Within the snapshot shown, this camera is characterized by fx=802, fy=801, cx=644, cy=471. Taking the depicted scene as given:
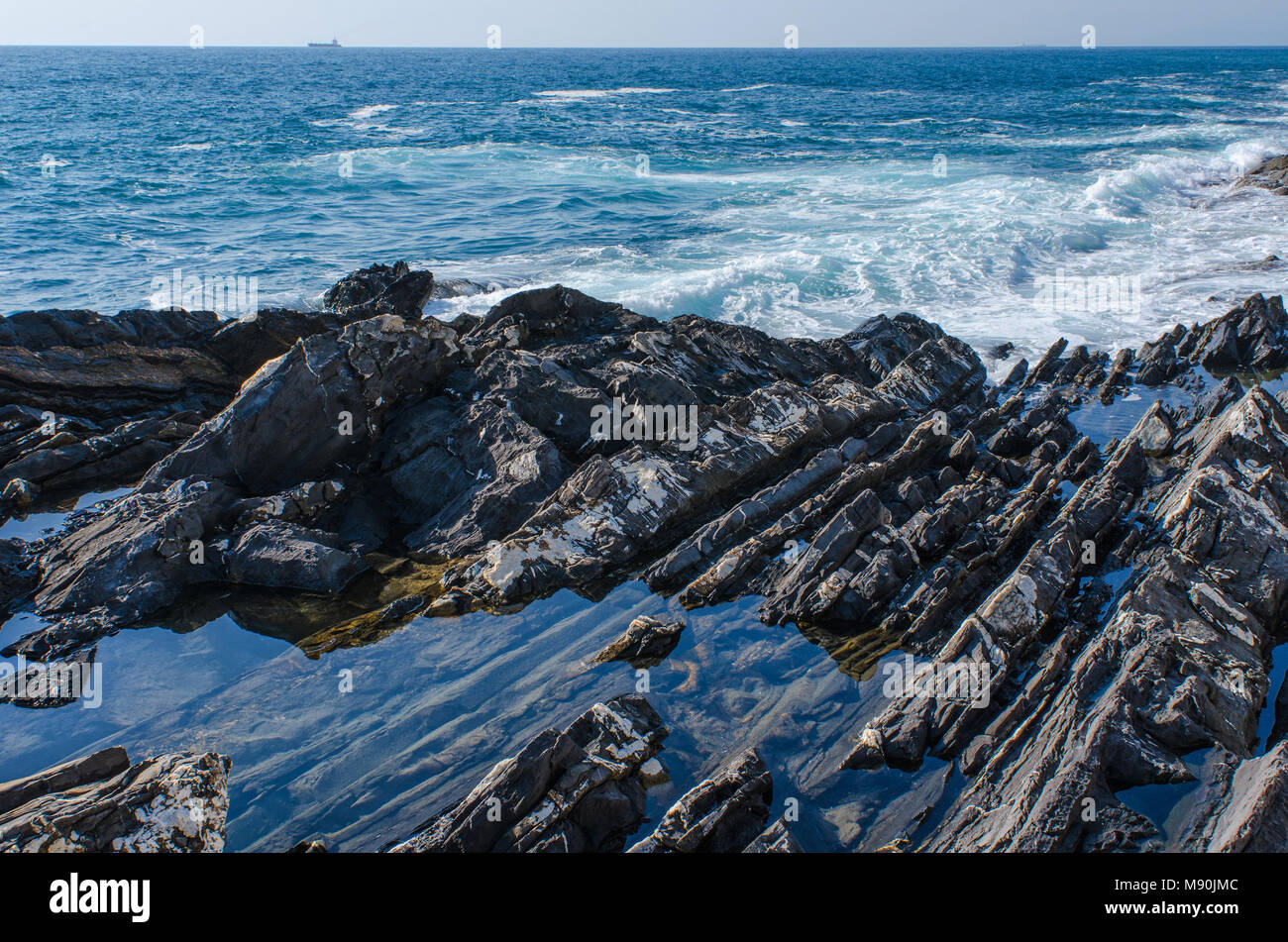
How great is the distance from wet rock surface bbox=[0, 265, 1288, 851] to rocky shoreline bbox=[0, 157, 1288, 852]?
5 centimetres

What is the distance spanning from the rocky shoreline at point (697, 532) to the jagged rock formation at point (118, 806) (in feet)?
0.11

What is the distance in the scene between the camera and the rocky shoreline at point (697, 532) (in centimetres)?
765

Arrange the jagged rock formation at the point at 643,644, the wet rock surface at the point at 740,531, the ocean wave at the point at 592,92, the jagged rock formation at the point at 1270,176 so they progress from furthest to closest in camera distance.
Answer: the ocean wave at the point at 592,92, the jagged rock formation at the point at 1270,176, the jagged rock formation at the point at 643,644, the wet rock surface at the point at 740,531

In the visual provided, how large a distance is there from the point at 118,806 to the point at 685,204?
37.0 metres

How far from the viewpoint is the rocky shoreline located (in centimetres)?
765

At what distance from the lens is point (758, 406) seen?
1437 cm
